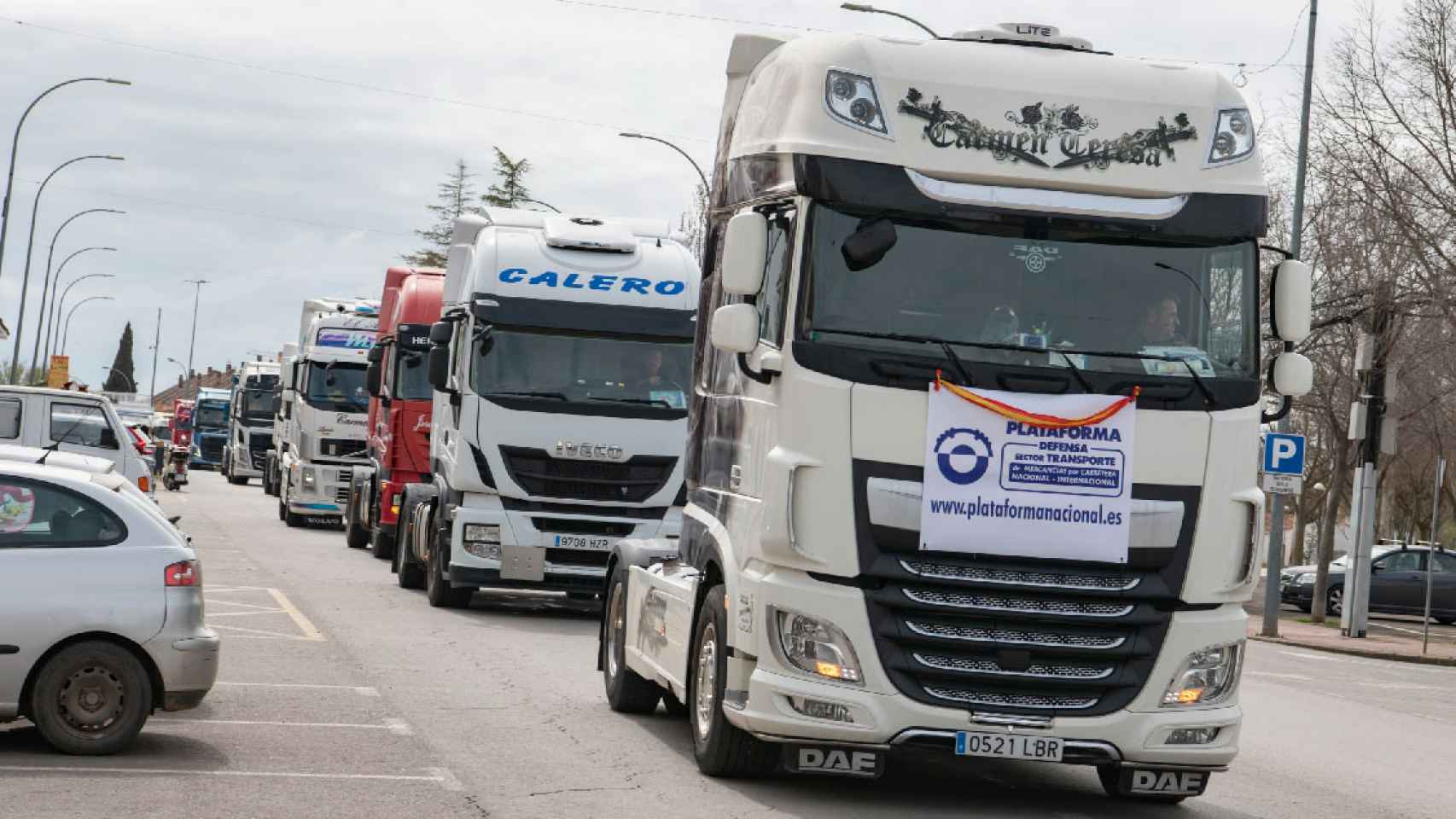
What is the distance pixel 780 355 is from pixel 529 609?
1316cm

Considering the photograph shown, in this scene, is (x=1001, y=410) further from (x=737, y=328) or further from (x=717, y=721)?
(x=717, y=721)

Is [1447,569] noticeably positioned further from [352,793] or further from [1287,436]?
[352,793]

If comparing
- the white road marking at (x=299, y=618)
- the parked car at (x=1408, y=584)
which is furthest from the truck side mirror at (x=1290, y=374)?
the parked car at (x=1408, y=584)

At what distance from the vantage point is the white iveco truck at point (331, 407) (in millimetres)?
37719

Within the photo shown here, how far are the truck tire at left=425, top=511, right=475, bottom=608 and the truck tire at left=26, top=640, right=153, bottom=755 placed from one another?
10.2 m

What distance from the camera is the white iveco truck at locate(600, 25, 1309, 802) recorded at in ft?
31.5

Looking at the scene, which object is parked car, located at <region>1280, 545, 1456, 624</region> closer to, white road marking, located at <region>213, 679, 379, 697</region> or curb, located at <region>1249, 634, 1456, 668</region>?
curb, located at <region>1249, 634, 1456, 668</region>

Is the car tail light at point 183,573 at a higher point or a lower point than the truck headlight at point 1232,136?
lower

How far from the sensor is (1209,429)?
9.81 metres

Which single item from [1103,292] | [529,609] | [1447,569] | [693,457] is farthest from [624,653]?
[1447,569]

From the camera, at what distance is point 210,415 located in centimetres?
8062

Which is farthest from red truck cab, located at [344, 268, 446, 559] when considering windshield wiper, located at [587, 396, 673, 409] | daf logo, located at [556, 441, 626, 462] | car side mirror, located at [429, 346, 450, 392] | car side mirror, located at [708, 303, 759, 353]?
car side mirror, located at [708, 303, 759, 353]

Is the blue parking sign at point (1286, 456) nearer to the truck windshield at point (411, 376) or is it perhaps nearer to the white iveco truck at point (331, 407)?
the truck windshield at point (411, 376)

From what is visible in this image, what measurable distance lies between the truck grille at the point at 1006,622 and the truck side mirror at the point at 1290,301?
1068 millimetres
